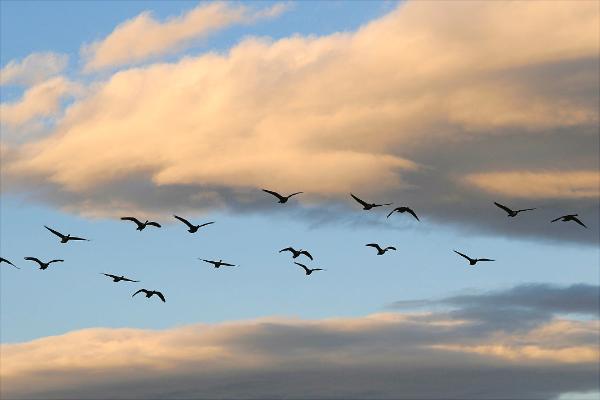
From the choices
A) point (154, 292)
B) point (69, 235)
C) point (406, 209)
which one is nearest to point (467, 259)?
point (406, 209)

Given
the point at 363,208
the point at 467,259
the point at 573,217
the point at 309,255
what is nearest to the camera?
the point at 573,217

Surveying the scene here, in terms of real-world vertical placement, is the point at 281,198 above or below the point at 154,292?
above

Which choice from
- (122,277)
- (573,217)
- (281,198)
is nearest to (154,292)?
(122,277)

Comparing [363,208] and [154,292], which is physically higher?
[363,208]

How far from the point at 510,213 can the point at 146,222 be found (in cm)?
5506

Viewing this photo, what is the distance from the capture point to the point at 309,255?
568 ft

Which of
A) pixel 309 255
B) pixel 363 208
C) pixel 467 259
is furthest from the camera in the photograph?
pixel 309 255

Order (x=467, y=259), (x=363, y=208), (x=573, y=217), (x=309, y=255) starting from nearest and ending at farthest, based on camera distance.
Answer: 1. (x=573, y=217)
2. (x=363, y=208)
3. (x=467, y=259)
4. (x=309, y=255)

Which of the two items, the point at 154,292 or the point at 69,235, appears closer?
the point at 69,235

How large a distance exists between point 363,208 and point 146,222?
33.4 metres

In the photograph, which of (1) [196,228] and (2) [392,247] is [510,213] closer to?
(2) [392,247]

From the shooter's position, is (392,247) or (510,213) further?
(392,247)

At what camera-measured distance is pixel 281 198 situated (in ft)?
497

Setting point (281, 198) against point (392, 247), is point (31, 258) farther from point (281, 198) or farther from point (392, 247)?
point (392, 247)
